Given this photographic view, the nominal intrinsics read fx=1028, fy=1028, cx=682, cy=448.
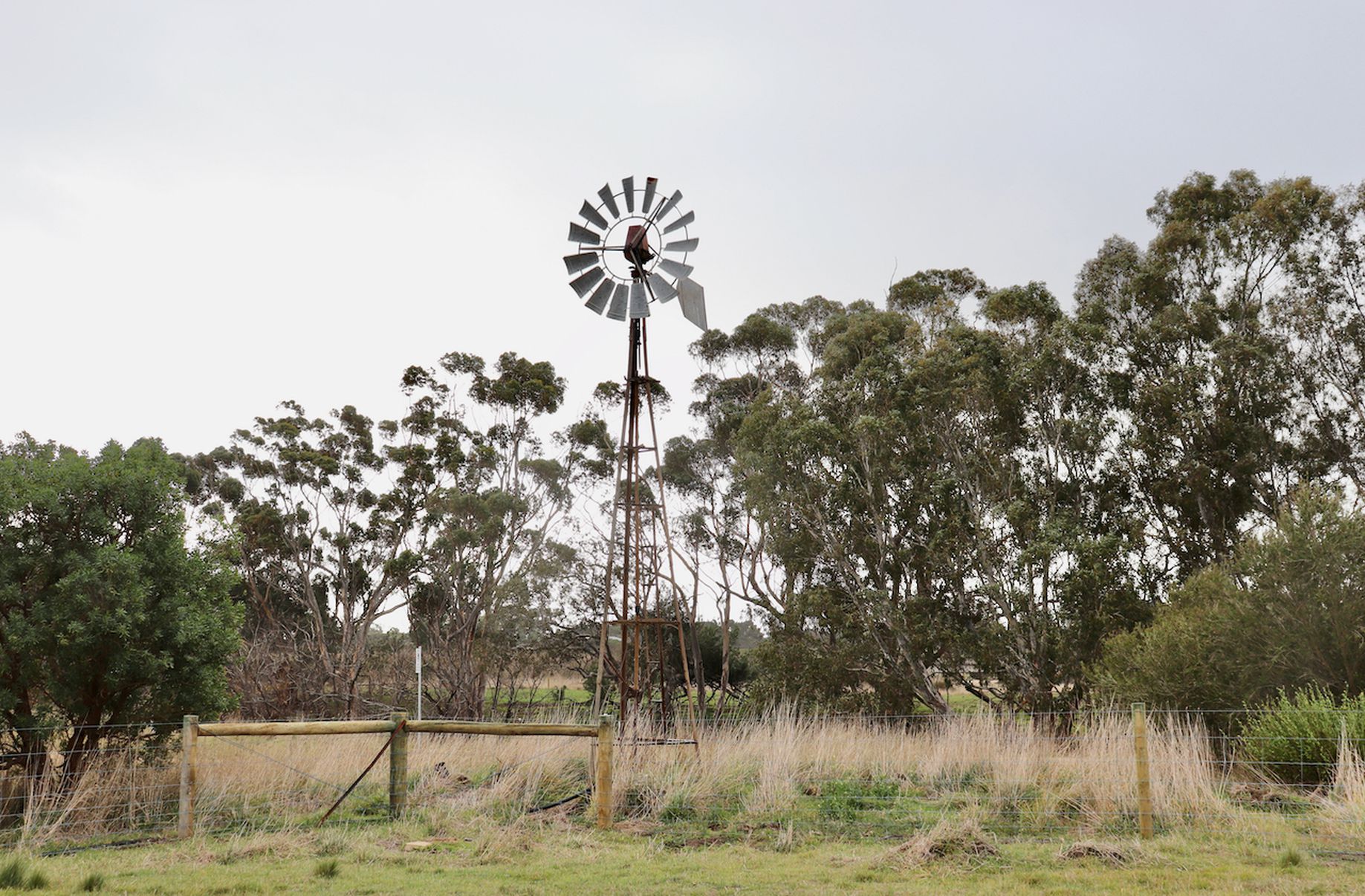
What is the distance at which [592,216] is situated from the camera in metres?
13.7

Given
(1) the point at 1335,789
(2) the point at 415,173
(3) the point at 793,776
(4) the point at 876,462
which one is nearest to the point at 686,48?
(2) the point at 415,173

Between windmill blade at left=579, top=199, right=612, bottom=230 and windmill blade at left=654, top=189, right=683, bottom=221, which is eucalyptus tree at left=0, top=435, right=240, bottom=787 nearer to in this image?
windmill blade at left=579, top=199, right=612, bottom=230

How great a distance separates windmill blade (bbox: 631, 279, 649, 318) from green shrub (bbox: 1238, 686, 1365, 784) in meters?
8.00

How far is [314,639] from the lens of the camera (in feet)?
86.8

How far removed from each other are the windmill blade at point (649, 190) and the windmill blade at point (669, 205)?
0.45 ft

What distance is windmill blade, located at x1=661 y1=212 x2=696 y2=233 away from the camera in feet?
44.0

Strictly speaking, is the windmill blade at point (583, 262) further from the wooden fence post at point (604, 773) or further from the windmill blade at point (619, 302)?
the wooden fence post at point (604, 773)

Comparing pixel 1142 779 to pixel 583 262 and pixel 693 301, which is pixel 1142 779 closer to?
pixel 693 301

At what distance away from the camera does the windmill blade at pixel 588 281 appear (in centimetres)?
1354

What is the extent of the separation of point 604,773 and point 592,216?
24.7 ft

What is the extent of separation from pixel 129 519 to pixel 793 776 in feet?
24.3

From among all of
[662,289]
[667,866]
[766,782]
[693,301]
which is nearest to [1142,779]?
[766,782]

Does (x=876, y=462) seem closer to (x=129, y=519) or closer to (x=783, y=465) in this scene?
(x=783, y=465)

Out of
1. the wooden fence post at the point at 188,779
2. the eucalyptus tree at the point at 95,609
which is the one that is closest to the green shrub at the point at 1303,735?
the wooden fence post at the point at 188,779
